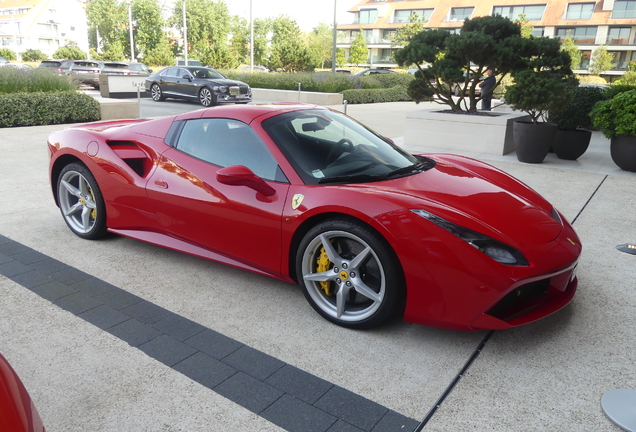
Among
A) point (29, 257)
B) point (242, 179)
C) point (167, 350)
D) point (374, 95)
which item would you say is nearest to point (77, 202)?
point (29, 257)

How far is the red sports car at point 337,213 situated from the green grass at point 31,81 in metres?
9.66

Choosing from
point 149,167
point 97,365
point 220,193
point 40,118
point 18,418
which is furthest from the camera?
point 40,118

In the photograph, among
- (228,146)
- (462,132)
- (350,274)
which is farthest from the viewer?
(462,132)

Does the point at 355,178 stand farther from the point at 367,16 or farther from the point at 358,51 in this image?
the point at 367,16

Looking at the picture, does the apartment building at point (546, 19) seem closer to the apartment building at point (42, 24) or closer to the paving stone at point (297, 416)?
the paving stone at point (297, 416)

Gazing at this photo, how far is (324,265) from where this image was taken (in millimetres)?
3182

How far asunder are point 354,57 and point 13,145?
62717mm

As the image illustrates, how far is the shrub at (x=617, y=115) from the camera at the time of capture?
7.99 m

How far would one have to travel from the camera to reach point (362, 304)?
3188mm

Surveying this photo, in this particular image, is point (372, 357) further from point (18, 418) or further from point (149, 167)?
point (149, 167)

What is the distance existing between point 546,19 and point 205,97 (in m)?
54.8

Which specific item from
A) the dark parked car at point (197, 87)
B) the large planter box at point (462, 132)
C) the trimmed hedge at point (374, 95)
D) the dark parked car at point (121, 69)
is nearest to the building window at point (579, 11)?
the trimmed hedge at point (374, 95)

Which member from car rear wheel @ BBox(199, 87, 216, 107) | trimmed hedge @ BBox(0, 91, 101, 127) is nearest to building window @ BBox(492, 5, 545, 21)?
car rear wheel @ BBox(199, 87, 216, 107)

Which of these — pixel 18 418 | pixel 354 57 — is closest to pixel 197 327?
pixel 18 418
